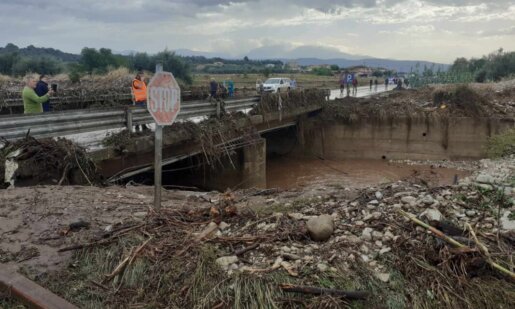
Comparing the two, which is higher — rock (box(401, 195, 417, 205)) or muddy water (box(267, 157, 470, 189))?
rock (box(401, 195, 417, 205))

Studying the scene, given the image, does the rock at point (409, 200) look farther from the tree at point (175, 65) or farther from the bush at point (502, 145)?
the tree at point (175, 65)

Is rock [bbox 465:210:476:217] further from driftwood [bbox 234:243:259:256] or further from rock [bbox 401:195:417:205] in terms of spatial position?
driftwood [bbox 234:243:259:256]

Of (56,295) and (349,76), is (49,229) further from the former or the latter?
(349,76)

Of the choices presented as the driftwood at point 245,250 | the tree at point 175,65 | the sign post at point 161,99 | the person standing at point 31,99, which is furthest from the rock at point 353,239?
the tree at point 175,65

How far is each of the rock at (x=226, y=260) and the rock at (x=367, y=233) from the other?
130cm

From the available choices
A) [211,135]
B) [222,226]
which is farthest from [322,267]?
[211,135]

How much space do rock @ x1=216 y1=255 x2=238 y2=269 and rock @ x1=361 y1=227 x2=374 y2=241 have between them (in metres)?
1.30

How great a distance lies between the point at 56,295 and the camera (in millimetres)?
3621

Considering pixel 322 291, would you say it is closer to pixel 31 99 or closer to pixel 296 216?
pixel 296 216

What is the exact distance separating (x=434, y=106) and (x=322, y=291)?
25186 mm

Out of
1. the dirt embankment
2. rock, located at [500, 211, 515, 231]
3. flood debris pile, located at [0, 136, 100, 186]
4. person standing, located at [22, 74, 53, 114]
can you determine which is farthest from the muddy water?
rock, located at [500, 211, 515, 231]

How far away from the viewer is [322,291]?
354cm

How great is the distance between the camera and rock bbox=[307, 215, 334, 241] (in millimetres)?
4254

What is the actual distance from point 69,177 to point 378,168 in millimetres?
18723
